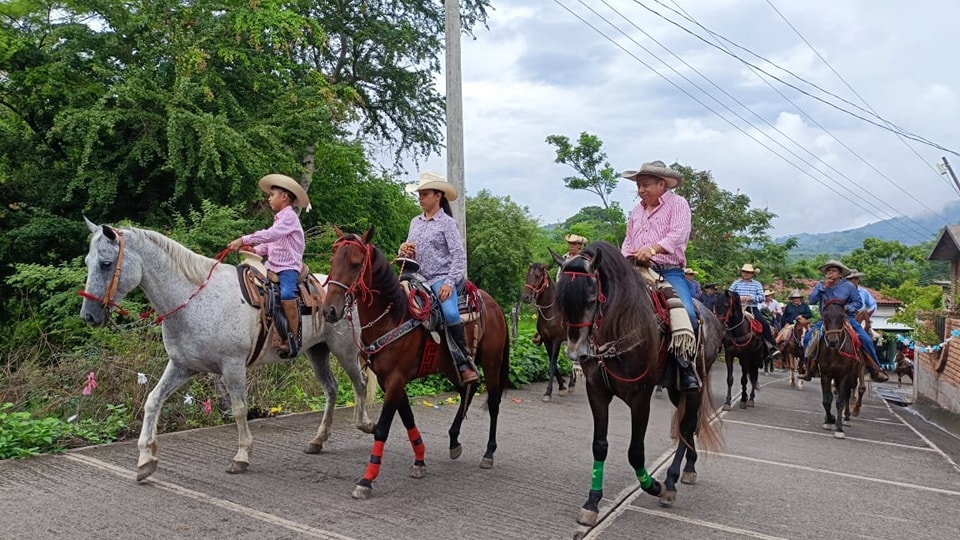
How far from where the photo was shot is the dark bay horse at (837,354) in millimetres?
9492

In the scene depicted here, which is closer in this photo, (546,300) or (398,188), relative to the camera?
(546,300)

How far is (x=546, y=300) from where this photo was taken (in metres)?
11.4

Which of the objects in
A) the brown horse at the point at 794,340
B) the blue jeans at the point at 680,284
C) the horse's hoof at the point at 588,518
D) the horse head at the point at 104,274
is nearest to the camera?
the horse's hoof at the point at 588,518

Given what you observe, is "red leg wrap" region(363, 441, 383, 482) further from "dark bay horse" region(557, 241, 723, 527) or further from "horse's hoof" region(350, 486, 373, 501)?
"dark bay horse" region(557, 241, 723, 527)

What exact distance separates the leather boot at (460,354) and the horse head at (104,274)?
2.60 m

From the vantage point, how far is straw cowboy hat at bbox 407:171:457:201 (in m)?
6.15

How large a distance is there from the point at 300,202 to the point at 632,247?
314 cm

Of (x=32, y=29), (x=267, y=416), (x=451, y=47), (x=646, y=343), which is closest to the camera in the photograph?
(x=646, y=343)

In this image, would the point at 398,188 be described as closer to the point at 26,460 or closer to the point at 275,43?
the point at 275,43

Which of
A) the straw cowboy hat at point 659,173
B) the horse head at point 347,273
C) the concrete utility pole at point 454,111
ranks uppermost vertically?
the concrete utility pole at point 454,111

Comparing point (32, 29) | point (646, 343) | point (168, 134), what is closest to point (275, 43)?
point (168, 134)

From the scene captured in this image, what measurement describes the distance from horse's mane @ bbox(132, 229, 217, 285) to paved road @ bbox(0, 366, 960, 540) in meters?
1.65

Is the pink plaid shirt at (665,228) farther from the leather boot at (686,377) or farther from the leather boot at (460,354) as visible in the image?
the leather boot at (460,354)

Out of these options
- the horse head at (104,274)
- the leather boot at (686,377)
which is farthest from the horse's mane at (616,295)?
the horse head at (104,274)
